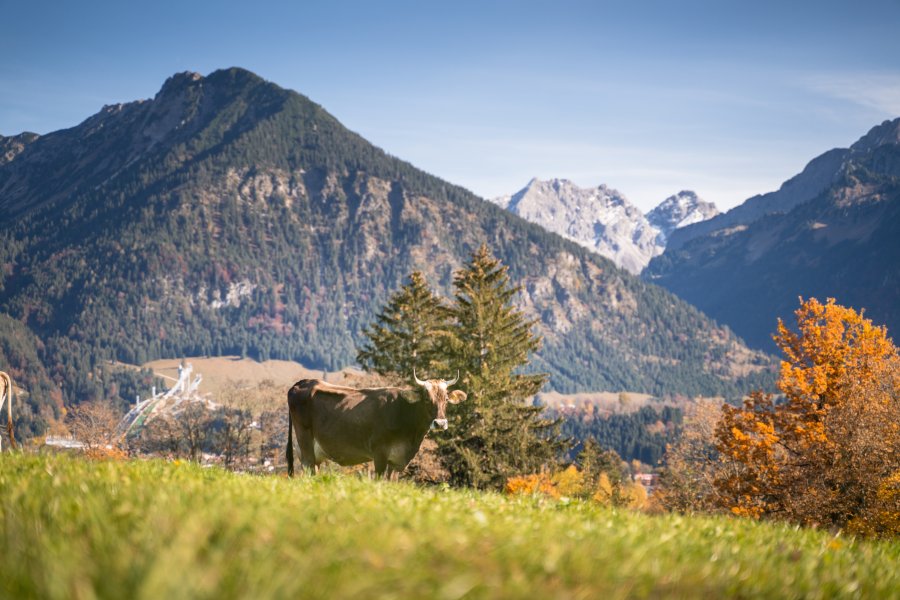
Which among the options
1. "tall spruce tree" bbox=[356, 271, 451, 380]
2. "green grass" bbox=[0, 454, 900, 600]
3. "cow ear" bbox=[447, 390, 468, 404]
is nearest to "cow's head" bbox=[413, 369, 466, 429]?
"cow ear" bbox=[447, 390, 468, 404]

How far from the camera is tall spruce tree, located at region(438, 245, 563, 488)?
38.0m

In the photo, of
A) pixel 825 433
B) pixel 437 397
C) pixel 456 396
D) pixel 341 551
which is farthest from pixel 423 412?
pixel 825 433

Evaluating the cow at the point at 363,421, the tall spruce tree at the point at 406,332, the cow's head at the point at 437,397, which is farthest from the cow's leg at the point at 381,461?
the tall spruce tree at the point at 406,332

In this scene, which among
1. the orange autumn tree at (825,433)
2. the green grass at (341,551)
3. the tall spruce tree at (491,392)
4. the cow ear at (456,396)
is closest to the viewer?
the green grass at (341,551)

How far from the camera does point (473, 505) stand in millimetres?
6859

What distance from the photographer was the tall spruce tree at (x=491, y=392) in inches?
1496

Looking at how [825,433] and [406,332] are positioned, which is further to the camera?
[406,332]

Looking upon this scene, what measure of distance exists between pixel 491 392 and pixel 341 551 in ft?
119

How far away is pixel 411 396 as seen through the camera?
15.5 meters

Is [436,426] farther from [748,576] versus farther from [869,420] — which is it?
[869,420]

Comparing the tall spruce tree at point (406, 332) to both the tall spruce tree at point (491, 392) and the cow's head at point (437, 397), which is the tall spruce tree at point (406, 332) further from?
the cow's head at point (437, 397)

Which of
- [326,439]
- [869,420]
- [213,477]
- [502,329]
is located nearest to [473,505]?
[213,477]

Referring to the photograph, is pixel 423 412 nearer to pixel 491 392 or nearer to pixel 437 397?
pixel 437 397

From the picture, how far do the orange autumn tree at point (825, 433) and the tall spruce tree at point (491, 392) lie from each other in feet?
35.8
